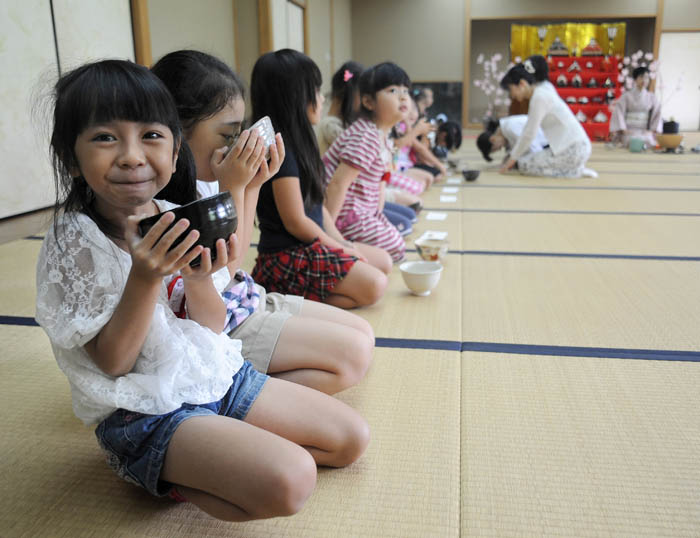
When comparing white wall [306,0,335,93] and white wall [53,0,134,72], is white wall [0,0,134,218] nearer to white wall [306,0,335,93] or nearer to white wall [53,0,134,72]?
white wall [53,0,134,72]

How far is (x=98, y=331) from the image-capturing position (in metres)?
0.94

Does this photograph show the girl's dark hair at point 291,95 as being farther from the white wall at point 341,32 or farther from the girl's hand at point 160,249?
the white wall at point 341,32

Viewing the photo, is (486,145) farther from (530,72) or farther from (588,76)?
(588,76)

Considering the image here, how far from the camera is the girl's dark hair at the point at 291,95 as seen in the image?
1.86 meters

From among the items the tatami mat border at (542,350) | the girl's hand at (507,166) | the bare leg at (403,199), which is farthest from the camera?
the girl's hand at (507,166)

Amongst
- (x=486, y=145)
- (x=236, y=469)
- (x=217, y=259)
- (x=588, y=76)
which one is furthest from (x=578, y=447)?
(x=588, y=76)

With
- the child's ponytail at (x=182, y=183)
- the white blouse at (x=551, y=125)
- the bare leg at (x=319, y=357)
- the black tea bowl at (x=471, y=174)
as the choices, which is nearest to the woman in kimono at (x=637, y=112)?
the white blouse at (x=551, y=125)

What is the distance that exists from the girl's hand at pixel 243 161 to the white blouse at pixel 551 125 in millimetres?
4162

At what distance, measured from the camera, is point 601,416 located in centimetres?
136

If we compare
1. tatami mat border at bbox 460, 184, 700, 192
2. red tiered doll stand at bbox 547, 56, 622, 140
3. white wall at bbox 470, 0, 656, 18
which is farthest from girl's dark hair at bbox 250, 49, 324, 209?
white wall at bbox 470, 0, 656, 18

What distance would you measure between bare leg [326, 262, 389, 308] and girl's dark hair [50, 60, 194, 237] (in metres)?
1.03

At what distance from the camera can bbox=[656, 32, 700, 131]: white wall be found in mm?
9445

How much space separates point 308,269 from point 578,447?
3.27 feet

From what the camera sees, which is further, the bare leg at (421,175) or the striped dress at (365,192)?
the bare leg at (421,175)
